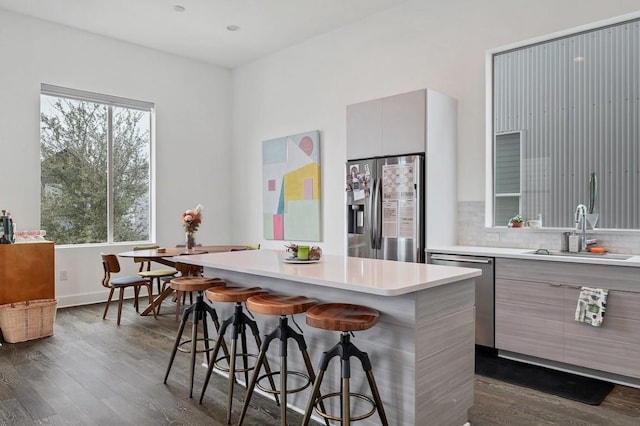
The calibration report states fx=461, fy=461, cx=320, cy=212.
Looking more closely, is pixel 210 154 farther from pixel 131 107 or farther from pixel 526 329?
pixel 526 329

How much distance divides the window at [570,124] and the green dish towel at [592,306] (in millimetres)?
1096

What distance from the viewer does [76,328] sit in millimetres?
4742

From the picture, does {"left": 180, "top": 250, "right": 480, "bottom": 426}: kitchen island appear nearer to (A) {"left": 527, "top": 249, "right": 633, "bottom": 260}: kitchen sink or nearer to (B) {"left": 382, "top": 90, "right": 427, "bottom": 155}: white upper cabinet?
(A) {"left": 527, "top": 249, "right": 633, "bottom": 260}: kitchen sink

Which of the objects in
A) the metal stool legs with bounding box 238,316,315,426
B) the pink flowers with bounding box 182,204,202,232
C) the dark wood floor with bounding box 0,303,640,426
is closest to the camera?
the metal stool legs with bounding box 238,316,315,426

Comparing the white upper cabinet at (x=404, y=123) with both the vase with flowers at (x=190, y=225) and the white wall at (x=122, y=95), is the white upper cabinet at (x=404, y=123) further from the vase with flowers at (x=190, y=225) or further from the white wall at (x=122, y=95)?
the white wall at (x=122, y=95)

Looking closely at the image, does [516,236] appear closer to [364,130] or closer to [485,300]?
[485,300]

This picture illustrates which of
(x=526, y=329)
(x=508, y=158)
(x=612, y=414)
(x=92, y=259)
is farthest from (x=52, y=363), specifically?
(x=508, y=158)

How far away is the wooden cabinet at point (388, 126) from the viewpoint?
167 inches

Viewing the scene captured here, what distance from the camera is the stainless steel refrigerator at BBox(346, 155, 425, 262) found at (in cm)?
425

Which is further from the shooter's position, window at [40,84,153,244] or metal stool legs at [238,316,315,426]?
window at [40,84,153,244]

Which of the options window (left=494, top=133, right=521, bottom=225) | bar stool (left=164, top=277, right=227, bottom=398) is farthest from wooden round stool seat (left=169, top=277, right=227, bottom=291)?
window (left=494, top=133, right=521, bottom=225)

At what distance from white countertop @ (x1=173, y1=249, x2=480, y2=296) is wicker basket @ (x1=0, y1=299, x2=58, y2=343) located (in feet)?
6.63

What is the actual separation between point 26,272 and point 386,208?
355 centimetres

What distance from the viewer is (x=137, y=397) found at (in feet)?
9.86
